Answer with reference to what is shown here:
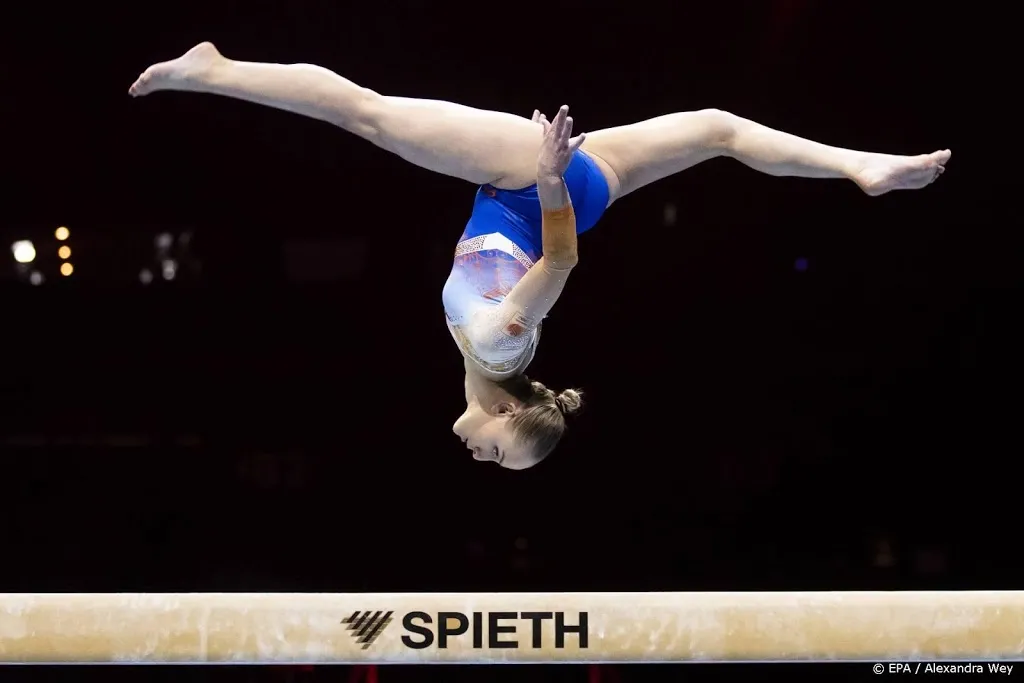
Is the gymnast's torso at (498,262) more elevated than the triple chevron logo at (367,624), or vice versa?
the gymnast's torso at (498,262)

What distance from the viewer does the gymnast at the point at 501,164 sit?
328cm

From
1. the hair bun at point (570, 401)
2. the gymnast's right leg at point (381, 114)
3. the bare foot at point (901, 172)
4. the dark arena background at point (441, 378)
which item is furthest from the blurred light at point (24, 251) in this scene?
the bare foot at point (901, 172)

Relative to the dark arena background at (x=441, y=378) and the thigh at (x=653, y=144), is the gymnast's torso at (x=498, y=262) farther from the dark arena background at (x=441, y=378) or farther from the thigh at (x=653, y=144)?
the dark arena background at (x=441, y=378)

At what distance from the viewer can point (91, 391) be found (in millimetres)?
6000

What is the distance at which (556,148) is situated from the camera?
2814 mm

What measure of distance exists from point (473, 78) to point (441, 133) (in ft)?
6.80

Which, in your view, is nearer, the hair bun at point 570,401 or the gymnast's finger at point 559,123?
the gymnast's finger at point 559,123

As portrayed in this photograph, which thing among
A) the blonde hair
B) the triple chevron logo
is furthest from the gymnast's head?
the triple chevron logo

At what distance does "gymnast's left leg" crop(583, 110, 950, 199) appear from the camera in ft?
11.6

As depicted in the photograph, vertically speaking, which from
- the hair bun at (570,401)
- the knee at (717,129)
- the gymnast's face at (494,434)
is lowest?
the gymnast's face at (494,434)

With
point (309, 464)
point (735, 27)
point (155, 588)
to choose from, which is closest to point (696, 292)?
point (735, 27)

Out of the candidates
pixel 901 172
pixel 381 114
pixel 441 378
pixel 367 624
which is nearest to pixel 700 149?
pixel 901 172

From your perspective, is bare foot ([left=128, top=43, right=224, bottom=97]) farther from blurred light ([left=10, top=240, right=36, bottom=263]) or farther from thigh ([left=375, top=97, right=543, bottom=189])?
blurred light ([left=10, top=240, right=36, bottom=263])

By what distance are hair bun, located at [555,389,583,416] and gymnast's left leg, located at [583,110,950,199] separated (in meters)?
0.66
